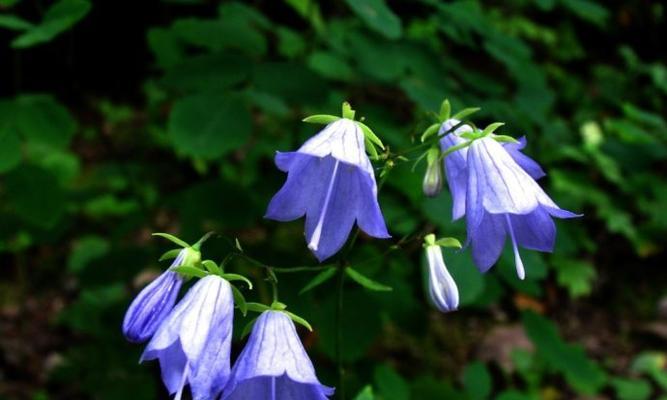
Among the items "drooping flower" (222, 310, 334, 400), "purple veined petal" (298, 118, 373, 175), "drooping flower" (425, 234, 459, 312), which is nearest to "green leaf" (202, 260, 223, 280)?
"drooping flower" (222, 310, 334, 400)

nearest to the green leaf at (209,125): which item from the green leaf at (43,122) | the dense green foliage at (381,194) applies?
the dense green foliage at (381,194)

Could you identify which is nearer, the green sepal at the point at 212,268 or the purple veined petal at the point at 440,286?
the green sepal at the point at 212,268

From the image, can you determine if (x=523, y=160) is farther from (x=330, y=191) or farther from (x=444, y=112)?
(x=330, y=191)

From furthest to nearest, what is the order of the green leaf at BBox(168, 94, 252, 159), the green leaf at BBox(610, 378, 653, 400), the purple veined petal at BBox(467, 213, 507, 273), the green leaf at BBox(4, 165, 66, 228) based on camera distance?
the green leaf at BBox(610, 378, 653, 400) → the green leaf at BBox(4, 165, 66, 228) → the green leaf at BBox(168, 94, 252, 159) → the purple veined petal at BBox(467, 213, 507, 273)

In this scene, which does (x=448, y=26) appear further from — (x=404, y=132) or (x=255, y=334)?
(x=255, y=334)

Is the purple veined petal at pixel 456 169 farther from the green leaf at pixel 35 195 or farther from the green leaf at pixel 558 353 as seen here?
the green leaf at pixel 35 195

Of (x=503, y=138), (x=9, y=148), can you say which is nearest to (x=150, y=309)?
(x=503, y=138)

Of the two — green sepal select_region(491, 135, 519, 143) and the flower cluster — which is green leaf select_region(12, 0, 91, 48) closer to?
the flower cluster
